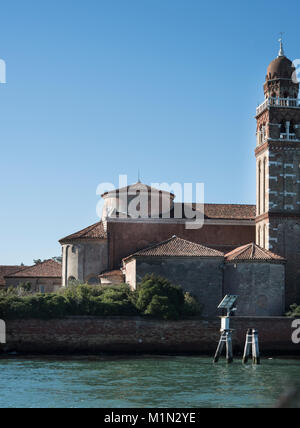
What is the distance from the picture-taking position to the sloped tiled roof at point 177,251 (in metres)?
37.9

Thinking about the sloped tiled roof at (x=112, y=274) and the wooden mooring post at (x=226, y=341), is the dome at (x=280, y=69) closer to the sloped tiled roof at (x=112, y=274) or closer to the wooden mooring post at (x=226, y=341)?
the sloped tiled roof at (x=112, y=274)

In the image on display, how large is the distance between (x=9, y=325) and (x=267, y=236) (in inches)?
671

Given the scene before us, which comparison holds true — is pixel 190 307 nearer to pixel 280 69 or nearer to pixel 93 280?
pixel 93 280

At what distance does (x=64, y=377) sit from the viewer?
24516mm

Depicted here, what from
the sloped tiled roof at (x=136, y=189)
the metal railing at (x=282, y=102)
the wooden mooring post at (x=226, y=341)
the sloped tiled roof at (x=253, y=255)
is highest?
the metal railing at (x=282, y=102)

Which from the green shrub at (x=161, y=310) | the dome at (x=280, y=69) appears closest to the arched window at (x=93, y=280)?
the green shrub at (x=161, y=310)

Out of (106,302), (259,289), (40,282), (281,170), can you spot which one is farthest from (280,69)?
(40,282)

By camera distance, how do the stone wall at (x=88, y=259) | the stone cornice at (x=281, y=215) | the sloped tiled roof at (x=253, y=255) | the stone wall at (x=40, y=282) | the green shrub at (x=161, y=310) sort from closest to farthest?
the green shrub at (x=161, y=310) → the sloped tiled roof at (x=253, y=255) → the stone cornice at (x=281, y=215) → the stone wall at (x=88, y=259) → the stone wall at (x=40, y=282)

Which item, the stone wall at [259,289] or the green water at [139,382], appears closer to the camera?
the green water at [139,382]

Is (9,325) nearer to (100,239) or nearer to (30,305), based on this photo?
(30,305)

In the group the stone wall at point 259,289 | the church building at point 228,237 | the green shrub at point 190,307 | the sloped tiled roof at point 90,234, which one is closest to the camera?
the green shrub at point 190,307

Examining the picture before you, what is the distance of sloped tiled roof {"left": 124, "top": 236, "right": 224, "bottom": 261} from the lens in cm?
3791

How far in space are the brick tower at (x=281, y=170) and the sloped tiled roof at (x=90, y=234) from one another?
421 inches

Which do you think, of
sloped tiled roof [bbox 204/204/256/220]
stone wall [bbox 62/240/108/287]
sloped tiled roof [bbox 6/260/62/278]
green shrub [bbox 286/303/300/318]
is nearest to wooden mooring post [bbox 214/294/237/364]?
green shrub [bbox 286/303/300/318]
